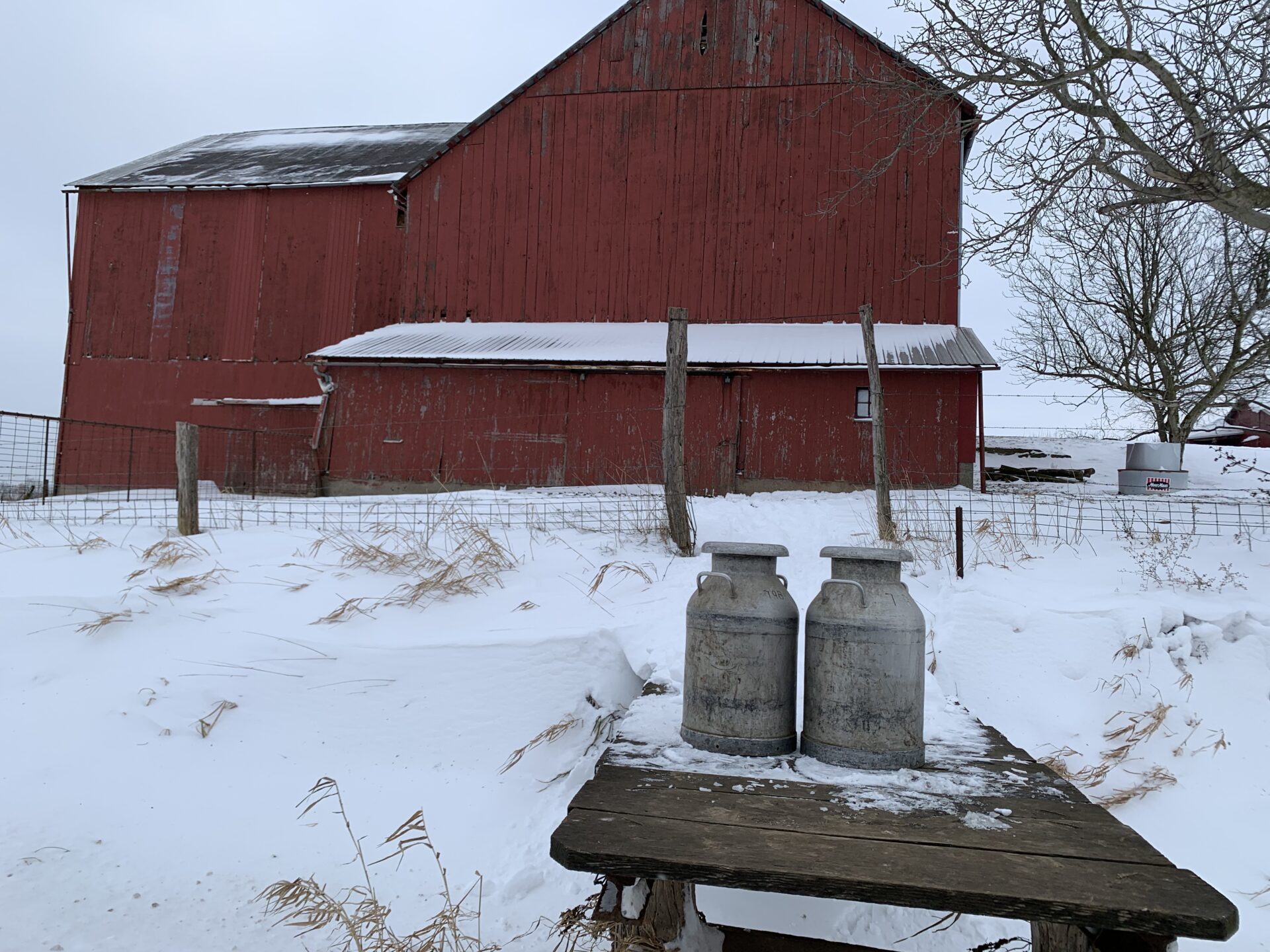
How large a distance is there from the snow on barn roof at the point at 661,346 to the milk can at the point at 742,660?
9392 mm

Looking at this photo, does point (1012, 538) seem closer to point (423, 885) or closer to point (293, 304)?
point (423, 885)

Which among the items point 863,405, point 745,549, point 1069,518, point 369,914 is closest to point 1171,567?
point 1069,518

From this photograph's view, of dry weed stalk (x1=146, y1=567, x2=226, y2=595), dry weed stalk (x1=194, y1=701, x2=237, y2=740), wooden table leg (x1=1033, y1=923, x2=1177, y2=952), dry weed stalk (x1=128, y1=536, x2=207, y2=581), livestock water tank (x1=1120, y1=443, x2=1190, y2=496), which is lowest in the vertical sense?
dry weed stalk (x1=194, y1=701, x2=237, y2=740)

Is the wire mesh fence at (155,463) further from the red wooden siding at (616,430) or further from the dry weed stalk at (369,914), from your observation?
the dry weed stalk at (369,914)

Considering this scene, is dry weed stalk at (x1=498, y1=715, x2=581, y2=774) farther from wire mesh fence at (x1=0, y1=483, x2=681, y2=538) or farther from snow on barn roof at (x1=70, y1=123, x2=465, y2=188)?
snow on barn roof at (x1=70, y1=123, x2=465, y2=188)

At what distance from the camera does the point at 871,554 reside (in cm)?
290

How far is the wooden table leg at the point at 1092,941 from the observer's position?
6.45 ft

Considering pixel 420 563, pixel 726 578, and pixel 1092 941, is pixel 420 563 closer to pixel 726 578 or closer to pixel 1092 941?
pixel 726 578

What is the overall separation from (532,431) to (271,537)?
6999mm

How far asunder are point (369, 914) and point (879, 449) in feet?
19.2

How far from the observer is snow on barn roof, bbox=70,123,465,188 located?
56.8 feet

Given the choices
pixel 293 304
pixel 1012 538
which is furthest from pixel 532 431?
pixel 1012 538

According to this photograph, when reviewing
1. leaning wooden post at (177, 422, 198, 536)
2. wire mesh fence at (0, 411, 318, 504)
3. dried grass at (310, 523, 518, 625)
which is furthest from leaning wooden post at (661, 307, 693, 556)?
wire mesh fence at (0, 411, 318, 504)

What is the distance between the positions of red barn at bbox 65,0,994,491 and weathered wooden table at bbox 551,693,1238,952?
9809 mm
